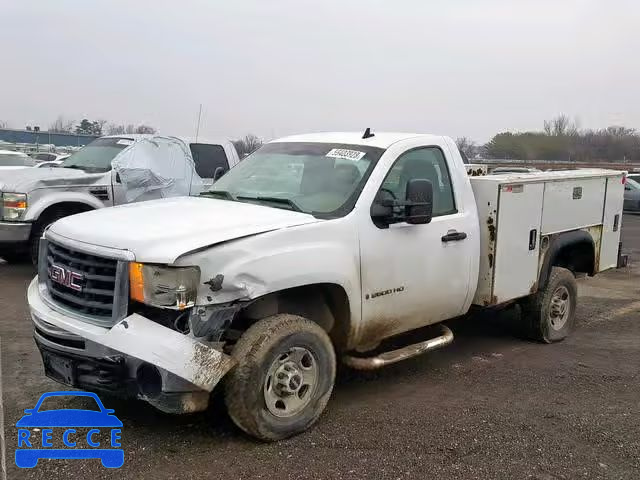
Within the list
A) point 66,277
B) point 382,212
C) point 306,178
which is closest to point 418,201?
point 382,212

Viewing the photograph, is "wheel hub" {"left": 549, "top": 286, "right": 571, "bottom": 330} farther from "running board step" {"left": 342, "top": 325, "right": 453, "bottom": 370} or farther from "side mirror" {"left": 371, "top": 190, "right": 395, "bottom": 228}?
"side mirror" {"left": 371, "top": 190, "right": 395, "bottom": 228}

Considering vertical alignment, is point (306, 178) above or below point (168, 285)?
above

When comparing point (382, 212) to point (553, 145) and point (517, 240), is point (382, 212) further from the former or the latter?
point (553, 145)

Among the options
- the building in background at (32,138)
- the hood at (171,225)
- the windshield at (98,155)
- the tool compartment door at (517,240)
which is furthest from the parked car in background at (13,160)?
the building in background at (32,138)

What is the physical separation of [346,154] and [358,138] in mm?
303

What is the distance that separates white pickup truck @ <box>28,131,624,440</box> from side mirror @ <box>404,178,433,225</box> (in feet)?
0.03

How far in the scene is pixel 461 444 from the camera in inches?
153

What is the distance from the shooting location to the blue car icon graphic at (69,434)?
11.7 ft

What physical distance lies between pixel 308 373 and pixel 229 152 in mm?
6400

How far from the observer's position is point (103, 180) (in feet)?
29.0

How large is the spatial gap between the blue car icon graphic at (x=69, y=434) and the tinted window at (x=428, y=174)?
8.29 ft

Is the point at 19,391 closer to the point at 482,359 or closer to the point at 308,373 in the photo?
the point at 308,373

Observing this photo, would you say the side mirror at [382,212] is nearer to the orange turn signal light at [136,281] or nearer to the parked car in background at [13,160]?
the orange turn signal light at [136,281]

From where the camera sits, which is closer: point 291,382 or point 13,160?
point 291,382
